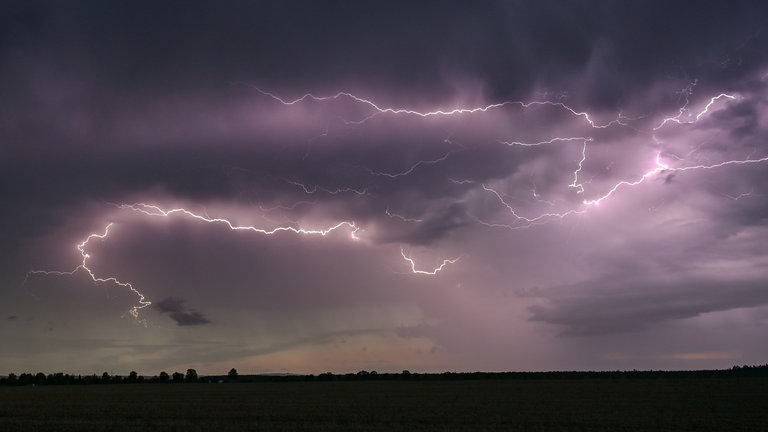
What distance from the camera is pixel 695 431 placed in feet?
72.6

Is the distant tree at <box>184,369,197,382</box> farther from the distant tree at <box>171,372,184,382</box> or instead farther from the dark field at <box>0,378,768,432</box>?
the dark field at <box>0,378,768,432</box>

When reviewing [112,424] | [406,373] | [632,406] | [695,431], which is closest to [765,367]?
[406,373]

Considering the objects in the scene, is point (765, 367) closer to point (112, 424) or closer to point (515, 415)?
point (515, 415)

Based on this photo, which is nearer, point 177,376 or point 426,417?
point 426,417

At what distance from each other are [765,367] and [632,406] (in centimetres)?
14564

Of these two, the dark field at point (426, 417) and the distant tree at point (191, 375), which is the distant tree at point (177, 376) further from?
the dark field at point (426, 417)

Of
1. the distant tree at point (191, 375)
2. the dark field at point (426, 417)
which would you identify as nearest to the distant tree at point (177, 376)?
the distant tree at point (191, 375)

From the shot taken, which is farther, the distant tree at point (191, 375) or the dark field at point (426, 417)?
the distant tree at point (191, 375)

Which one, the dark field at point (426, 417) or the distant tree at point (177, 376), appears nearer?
the dark field at point (426, 417)

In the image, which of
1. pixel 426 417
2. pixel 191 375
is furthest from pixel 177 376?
pixel 426 417

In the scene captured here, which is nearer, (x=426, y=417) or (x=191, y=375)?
(x=426, y=417)

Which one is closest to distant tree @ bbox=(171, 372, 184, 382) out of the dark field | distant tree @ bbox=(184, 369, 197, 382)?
distant tree @ bbox=(184, 369, 197, 382)

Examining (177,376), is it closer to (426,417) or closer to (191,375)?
(191,375)

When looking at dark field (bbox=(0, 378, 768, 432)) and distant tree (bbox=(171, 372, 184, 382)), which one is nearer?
dark field (bbox=(0, 378, 768, 432))
